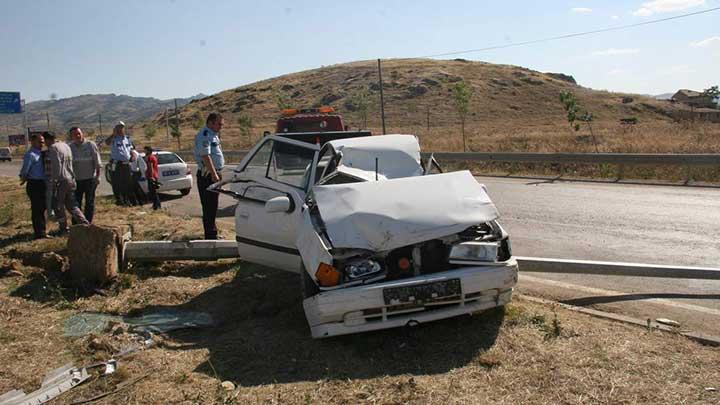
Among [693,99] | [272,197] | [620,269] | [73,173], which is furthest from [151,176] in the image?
[693,99]

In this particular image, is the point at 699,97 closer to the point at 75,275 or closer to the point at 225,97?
the point at 225,97

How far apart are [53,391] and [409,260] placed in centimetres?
261

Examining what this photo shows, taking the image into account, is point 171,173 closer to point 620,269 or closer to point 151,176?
point 151,176

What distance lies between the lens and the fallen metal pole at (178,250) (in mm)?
6602

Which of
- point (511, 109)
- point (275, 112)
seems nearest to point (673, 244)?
point (511, 109)

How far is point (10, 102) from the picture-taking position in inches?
2199

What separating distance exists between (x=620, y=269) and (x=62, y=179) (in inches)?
300

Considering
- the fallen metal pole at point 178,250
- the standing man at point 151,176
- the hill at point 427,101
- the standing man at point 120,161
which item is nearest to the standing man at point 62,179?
the standing man at point 120,161

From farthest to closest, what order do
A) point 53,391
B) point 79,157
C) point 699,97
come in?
1. point 699,97
2. point 79,157
3. point 53,391

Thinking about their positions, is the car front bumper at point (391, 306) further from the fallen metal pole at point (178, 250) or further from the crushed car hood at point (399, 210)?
the fallen metal pole at point (178, 250)

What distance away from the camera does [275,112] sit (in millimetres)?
80250

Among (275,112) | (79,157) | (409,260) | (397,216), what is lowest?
(409,260)

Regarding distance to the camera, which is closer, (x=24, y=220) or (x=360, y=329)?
(x=360, y=329)

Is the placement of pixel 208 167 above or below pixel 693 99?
below
